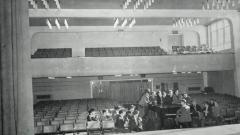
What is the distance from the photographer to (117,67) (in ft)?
56.8

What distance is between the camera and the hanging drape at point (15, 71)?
12.6 ft

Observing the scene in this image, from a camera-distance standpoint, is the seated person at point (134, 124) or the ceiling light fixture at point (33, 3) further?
the ceiling light fixture at point (33, 3)

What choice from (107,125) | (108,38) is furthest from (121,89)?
(107,125)

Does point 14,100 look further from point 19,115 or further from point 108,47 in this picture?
point 108,47

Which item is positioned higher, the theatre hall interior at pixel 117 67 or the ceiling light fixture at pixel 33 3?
the ceiling light fixture at pixel 33 3

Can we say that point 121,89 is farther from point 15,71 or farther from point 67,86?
point 15,71

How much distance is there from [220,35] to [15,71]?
21.9m

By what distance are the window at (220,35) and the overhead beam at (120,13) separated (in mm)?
3703

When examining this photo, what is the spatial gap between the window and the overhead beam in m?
3.70

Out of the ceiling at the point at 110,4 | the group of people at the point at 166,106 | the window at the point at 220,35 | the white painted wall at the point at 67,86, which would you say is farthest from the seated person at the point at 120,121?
the window at the point at 220,35

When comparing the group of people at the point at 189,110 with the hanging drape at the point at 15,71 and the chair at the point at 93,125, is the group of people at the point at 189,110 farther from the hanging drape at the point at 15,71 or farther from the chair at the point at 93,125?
the hanging drape at the point at 15,71

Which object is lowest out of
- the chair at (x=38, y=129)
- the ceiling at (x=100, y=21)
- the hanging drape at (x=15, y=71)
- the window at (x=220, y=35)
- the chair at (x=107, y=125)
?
the chair at (x=38, y=129)

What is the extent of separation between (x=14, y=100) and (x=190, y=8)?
17.6 m

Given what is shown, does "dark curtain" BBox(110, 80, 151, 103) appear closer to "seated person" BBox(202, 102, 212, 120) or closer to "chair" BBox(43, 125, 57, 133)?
"seated person" BBox(202, 102, 212, 120)
